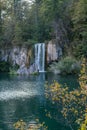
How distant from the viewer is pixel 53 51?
48.3m

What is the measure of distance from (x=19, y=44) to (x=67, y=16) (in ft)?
30.5

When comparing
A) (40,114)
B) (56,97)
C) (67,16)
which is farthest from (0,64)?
(56,97)

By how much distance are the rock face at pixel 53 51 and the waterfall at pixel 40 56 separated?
1.00m

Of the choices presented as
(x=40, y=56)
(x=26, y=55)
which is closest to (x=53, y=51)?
(x=40, y=56)

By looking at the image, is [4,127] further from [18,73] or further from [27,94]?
[18,73]

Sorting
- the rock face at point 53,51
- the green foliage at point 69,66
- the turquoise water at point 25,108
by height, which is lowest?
the turquoise water at point 25,108

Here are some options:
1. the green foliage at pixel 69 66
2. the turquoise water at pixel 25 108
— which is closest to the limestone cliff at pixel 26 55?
the green foliage at pixel 69 66

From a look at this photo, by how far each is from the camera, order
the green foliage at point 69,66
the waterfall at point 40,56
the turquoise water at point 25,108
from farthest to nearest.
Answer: the waterfall at point 40,56 < the green foliage at point 69,66 < the turquoise water at point 25,108

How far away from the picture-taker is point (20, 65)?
1964 inches

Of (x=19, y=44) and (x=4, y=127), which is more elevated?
(x=19, y=44)

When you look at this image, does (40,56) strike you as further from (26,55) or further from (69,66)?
(69,66)

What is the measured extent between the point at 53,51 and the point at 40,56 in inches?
102

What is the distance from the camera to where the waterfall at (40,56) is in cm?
4888

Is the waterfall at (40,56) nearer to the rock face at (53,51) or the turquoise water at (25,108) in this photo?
the rock face at (53,51)
